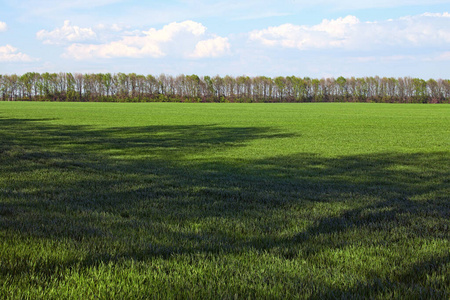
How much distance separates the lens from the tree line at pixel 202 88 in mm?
113312

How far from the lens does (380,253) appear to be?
13.4 feet

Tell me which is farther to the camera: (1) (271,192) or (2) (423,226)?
(1) (271,192)

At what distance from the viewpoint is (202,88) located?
11644 cm

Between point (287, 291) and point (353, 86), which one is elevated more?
point (353, 86)

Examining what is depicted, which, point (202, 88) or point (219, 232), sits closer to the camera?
point (219, 232)

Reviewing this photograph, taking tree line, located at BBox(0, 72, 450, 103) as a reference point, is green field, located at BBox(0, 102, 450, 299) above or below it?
below


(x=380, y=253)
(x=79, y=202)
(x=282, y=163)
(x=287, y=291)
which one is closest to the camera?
(x=287, y=291)

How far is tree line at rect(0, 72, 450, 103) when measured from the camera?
372ft

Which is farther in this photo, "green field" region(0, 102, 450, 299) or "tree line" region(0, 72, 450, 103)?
"tree line" region(0, 72, 450, 103)

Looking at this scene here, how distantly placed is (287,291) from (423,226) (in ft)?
9.90

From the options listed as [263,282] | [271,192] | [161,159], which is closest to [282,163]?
[161,159]

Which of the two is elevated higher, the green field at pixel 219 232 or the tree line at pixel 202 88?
the tree line at pixel 202 88

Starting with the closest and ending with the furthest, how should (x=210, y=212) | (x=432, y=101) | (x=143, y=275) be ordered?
(x=143, y=275)
(x=210, y=212)
(x=432, y=101)

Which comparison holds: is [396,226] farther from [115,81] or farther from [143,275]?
[115,81]
